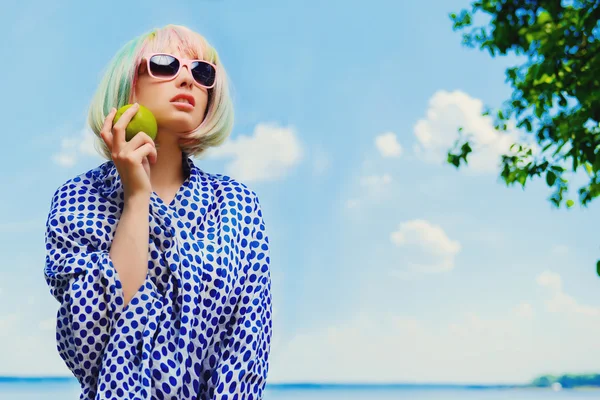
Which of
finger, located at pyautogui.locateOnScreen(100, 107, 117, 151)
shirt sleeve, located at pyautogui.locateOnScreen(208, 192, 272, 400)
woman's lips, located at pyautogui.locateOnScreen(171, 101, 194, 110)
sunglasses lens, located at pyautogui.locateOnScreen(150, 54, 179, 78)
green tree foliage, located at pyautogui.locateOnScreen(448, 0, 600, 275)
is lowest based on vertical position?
shirt sleeve, located at pyautogui.locateOnScreen(208, 192, 272, 400)

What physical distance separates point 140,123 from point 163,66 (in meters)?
0.25

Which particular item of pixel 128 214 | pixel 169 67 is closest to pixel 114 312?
pixel 128 214

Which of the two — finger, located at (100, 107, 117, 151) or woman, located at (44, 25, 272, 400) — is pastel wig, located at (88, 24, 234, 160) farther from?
finger, located at (100, 107, 117, 151)

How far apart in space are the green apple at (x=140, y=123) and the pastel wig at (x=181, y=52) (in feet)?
0.48

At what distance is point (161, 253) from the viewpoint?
6.46 ft

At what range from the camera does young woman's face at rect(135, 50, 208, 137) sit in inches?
83.7

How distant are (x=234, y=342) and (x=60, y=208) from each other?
667mm

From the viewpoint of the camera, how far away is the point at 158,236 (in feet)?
6.51

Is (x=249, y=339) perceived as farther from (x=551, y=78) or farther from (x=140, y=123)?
(x=551, y=78)

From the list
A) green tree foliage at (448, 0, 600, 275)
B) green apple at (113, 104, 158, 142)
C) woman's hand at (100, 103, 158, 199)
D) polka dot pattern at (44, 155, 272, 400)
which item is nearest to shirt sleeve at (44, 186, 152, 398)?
polka dot pattern at (44, 155, 272, 400)

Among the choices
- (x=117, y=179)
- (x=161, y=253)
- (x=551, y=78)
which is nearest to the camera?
(x=161, y=253)

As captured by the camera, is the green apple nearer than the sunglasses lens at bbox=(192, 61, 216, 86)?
Yes

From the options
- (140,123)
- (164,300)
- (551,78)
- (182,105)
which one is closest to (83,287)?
(164,300)

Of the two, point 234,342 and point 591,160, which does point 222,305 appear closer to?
point 234,342
